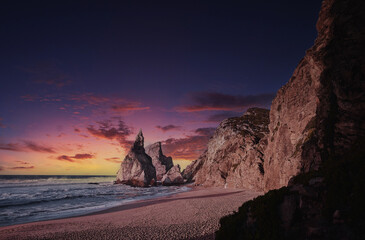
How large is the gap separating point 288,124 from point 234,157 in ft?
121

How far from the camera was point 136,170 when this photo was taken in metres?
93.6

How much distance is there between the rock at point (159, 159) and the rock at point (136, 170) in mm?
44628

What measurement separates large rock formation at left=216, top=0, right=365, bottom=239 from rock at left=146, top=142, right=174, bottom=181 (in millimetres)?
138526

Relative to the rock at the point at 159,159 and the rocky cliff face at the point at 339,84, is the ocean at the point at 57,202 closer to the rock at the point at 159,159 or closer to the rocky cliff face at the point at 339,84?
the rocky cliff face at the point at 339,84

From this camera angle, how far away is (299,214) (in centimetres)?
717

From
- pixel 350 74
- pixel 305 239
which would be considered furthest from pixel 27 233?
pixel 350 74

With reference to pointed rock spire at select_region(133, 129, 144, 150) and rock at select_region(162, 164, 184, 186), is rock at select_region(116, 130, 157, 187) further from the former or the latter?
rock at select_region(162, 164, 184, 186)

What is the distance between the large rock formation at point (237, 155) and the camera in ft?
162

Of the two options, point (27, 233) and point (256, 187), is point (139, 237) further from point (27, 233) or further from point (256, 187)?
point (256, 187)

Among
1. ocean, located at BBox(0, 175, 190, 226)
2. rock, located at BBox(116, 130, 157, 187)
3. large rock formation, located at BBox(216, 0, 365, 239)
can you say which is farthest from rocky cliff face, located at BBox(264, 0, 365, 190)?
rock, located at BBox(116, 130, 157, 187)

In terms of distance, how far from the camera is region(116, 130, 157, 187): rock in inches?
3554

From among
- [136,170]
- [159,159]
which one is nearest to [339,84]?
[136,170]

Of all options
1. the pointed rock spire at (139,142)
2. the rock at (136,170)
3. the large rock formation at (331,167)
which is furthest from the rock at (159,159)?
the large rock formation at (331,167)

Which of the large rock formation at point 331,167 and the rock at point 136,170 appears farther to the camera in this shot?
the rock at point 136,170
